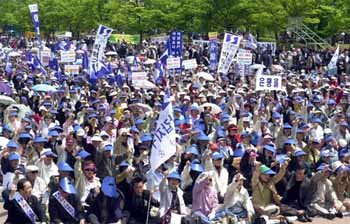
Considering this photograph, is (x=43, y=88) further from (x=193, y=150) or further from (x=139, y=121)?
(x=193, y=150)

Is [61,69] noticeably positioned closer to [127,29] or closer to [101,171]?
[101,171]

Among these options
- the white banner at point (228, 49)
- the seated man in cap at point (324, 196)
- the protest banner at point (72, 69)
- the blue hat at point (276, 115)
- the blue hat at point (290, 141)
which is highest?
the white banner at point (228, 49)

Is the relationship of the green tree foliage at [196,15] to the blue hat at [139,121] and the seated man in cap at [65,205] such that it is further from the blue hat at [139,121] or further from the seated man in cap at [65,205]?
the seated man in cap at [65,205]

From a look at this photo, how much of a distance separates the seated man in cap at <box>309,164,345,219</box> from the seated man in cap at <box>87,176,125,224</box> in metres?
3.66

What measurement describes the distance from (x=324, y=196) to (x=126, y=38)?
30355mm

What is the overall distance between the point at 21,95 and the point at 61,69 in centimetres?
594

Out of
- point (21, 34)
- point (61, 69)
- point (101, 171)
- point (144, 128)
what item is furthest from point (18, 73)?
point (21, 34)

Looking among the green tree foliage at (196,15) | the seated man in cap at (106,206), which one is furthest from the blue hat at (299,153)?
the green tree foliage at (196,15)

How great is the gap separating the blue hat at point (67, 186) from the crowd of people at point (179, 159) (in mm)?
31

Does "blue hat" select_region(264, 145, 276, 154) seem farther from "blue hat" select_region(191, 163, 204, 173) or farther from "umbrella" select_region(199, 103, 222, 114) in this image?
"umbrella" select_region(199, 103, 222, 114)

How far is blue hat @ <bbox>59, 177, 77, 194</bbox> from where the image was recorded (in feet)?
31.6

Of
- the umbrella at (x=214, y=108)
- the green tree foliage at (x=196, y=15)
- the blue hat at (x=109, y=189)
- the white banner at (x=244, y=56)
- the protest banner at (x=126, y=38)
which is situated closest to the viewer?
the blue hat at (x=109, y=189)

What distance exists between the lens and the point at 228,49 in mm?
19844

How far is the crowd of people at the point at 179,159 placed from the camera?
33.1 ft
